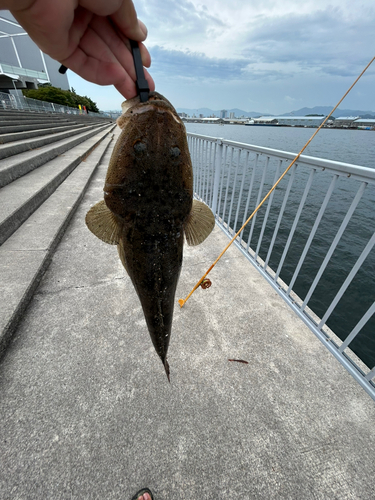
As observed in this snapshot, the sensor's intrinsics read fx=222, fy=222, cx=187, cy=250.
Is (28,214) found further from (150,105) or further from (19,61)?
(19,61)

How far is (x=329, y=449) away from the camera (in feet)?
5.45

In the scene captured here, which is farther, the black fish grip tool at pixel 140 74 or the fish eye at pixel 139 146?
the black fish grip tool at pixel 140 74

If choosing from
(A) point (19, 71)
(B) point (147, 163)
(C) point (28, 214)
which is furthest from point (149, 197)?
(A) point (19, 71)

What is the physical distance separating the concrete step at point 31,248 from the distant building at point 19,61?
5858 centimetres

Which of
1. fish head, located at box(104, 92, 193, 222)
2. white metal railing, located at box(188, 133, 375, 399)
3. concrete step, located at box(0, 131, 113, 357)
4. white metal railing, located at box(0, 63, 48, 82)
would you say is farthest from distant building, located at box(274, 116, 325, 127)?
fish head, located at box(104, 92, 193, 222)

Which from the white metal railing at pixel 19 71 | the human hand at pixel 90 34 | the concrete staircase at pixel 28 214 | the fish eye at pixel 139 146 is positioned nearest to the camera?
the human hand at pixel 90 34

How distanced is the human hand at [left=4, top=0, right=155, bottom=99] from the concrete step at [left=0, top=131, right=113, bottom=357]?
221 centimetres

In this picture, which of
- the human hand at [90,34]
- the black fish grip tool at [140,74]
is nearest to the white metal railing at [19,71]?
the human hand at [90,34]

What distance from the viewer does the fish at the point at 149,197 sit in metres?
1.23

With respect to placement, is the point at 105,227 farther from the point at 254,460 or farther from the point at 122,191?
the point at 254,460

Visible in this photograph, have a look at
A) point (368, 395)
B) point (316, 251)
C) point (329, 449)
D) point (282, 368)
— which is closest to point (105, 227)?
point (282, 368)

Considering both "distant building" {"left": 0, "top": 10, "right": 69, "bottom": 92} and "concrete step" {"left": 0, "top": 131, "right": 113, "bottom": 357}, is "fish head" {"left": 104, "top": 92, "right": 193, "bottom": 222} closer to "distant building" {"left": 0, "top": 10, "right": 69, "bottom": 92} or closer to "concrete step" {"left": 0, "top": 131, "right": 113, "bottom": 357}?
"concrete step" {"left": 0, "top": 131, "right": 113, "bottom": 357}

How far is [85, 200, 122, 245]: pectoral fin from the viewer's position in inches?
55.5

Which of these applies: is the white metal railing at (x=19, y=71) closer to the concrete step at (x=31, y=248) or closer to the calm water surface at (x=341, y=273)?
the concrete step at (x=31, y=248)
